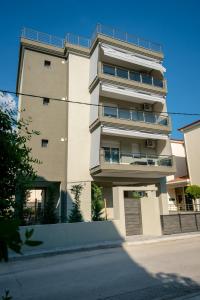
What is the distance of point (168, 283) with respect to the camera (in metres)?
5.98

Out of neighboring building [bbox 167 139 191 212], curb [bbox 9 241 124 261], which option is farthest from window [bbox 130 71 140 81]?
curb [bbox 9 241 124 261]

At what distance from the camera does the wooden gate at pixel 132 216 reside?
1435 cm

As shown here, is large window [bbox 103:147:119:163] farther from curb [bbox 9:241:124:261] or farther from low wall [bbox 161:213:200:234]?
curb [bbox 9:241:124:261]

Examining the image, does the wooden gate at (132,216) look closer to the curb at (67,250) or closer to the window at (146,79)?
the curb at (67,250)

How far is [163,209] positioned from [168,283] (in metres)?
13.2

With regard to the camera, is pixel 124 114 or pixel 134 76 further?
pixel 134 76

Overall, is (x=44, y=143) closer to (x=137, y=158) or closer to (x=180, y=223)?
(x=137, y=158)

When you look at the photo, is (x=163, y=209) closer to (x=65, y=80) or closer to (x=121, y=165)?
(x=121, y=165)

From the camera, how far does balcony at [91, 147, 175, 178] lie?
17.0 metres

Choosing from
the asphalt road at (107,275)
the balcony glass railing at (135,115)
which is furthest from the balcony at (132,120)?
the asphalt road at (107,275)

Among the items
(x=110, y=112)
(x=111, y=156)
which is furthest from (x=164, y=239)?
(x=110, y=112)

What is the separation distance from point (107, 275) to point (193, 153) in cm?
2093

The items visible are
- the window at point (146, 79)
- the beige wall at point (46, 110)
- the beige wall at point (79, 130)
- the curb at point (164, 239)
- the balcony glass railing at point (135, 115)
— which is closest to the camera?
the curb at point (164, 239)

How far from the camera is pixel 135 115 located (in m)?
20.2
